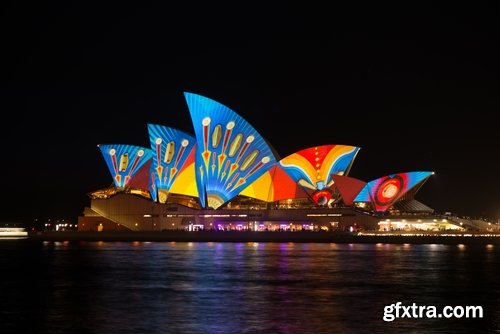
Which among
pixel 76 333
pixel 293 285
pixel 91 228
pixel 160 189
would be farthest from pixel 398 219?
pixel 76 333

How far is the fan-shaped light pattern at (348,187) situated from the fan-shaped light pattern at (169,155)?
16903 millimetres

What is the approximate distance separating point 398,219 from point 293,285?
5205 cm

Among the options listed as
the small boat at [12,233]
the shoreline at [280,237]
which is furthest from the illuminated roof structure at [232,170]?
the small boat at [12,233]

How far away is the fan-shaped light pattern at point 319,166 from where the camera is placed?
8056 centimetres

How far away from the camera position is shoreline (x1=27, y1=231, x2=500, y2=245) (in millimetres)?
70750

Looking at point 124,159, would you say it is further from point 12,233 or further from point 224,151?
point 12,233

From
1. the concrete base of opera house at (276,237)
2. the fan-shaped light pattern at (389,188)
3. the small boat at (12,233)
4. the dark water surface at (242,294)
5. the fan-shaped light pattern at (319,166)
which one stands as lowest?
the dark water surface at (242,294)

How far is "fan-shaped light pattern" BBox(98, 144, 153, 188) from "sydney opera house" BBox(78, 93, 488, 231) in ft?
0.41

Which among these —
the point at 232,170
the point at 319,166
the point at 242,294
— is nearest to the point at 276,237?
the point at 232,170

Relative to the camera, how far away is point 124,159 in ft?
288

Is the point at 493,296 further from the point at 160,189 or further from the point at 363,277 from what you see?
the point at 160,189

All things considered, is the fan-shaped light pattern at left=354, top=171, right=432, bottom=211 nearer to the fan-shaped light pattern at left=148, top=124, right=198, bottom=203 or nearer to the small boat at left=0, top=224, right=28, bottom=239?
the fan-shaped light pattern at left=148, top=124, right=198, bottom=203

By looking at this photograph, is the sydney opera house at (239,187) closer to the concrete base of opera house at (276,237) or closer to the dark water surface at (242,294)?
the concrete base of opera house at (276,237)

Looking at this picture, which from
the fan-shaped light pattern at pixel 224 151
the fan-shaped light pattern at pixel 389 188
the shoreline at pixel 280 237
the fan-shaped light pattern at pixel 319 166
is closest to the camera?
the shoreline at pixel 280 237
